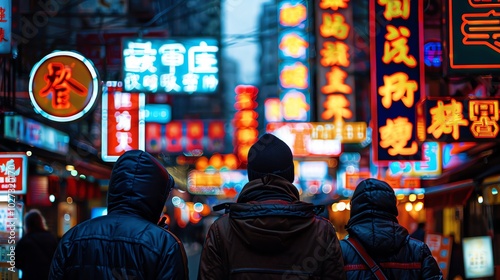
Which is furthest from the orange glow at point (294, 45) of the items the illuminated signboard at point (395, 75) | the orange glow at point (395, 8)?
the orange glow at point (395, 8)

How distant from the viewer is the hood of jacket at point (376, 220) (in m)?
4.92

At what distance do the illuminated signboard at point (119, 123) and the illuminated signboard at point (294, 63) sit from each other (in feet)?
12.4

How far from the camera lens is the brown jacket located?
3.69 m

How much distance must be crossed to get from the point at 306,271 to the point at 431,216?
15176mm

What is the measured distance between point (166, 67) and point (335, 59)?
149 inches

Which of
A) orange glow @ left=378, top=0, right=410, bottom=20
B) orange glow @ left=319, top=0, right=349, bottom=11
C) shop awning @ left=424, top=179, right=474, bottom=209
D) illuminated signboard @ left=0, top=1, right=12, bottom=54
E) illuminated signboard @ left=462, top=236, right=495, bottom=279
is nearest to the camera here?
illuminated signboard @ left=0, top=1, right=12, bottom=54

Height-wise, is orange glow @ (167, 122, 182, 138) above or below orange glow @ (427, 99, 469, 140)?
above

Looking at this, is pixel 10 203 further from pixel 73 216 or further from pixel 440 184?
pixel 440 184

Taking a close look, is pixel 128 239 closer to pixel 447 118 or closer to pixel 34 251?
pixel 34 251

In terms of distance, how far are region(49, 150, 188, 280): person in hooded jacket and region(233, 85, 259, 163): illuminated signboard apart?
65.3 ft

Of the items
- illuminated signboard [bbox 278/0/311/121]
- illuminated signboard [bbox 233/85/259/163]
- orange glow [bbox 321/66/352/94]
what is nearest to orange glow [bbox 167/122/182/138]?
illuminated signboard [bbox 233/85/259/163]

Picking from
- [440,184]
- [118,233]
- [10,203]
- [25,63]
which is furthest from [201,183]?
[118,233]

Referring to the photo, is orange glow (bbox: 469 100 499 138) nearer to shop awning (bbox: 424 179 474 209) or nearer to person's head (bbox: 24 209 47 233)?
shop awning (bbox: 424 179 474 209)

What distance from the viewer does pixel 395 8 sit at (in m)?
12.7
